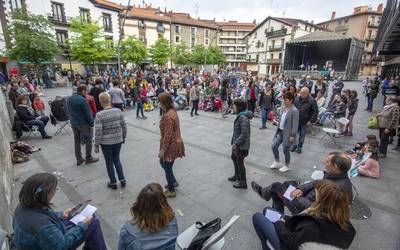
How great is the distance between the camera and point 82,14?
29016 millimetres

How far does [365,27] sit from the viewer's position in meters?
46.4

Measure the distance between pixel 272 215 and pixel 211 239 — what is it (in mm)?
1240

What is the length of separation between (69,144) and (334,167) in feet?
22.6

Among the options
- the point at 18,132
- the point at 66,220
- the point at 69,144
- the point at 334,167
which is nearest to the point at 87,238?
the point at 66,220

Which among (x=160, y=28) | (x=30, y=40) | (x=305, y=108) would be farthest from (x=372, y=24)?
(x=30, y=40)

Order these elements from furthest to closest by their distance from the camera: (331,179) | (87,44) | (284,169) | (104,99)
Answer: (87,44) → (284,169) → (104,99) → (331,179)

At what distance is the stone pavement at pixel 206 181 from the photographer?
325 cm

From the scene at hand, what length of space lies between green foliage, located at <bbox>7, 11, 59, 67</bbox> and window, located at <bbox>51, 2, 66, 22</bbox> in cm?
952

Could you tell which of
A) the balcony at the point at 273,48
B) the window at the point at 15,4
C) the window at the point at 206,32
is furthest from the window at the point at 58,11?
the balcony at the point at 273,48

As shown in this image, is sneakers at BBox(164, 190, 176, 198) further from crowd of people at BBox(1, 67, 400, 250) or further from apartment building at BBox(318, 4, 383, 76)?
apartment building at BBox(318, 4, 383, 76)

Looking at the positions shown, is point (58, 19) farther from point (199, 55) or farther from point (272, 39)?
point (272, 39)

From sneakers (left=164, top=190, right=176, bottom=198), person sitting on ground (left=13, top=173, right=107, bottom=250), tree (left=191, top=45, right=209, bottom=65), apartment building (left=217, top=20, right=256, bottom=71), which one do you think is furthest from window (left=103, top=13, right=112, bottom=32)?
apartment building (left=217, top=20, right=256, bottom=71)

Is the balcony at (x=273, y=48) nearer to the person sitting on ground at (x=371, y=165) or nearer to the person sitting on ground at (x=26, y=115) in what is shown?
the person sitting on ground at (x=371, y=165)

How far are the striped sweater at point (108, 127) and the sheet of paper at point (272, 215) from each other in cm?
273
